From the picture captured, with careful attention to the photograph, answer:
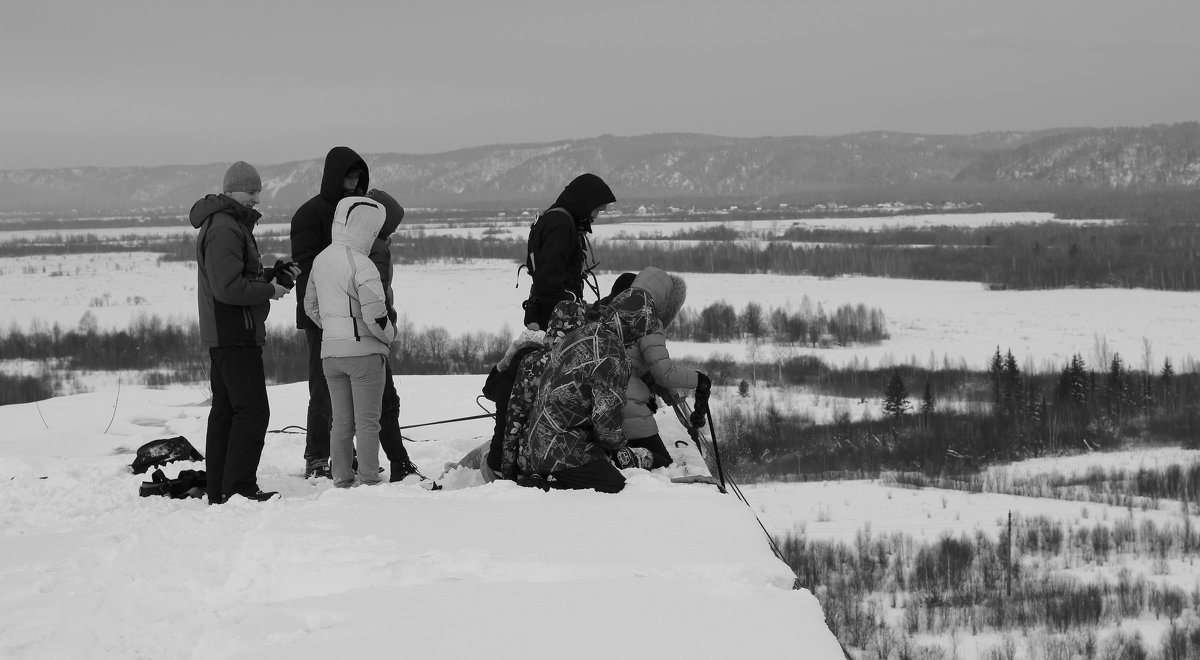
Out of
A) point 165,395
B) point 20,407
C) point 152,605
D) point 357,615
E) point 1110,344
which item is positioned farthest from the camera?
point 1110,344

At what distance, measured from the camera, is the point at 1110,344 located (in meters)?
24.6

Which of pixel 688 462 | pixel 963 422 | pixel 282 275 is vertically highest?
pixel 282 275

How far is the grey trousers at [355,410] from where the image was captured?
604 cm

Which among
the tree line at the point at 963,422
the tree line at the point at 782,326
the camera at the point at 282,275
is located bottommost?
the tree line at the point at 963,422

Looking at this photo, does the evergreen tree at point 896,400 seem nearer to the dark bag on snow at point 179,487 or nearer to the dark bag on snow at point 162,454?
the dark bag on snow at point 162,454

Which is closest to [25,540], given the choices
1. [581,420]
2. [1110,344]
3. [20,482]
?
[20,482]

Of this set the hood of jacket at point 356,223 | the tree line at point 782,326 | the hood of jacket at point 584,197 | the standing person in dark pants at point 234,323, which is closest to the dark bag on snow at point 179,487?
the standing person in dark pants at point 234,323

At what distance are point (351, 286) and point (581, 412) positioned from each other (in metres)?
1.40

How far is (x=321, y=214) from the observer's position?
647 centimetres

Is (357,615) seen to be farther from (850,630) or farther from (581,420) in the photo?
(850,630)

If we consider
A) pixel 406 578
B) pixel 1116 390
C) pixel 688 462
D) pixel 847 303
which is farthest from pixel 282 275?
pixel 847 303

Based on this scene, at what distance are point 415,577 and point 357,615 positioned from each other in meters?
0.45

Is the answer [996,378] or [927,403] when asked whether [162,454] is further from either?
[996,378]

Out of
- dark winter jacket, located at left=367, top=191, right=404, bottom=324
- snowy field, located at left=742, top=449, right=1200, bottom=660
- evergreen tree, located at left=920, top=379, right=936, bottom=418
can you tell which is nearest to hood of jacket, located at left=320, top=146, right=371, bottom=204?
dark winter jacket, located at left=367, top=191, right=404, bottom=324
